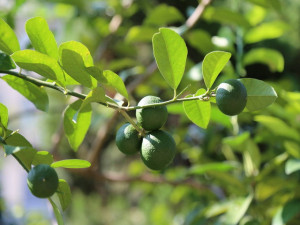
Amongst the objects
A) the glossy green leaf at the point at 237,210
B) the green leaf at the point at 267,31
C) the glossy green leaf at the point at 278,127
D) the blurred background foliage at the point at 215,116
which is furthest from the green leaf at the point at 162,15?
the glossy green leaf at the point at 237,210

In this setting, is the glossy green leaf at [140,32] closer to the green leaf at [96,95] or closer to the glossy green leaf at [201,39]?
the glossy green leaf at [201,39]

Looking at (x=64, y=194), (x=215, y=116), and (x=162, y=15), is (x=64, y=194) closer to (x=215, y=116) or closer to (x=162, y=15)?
(x=215, y=116)

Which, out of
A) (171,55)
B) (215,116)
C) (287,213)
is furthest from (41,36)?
(287,213)

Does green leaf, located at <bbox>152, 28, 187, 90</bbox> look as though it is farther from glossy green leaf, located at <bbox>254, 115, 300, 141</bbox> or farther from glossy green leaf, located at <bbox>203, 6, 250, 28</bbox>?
glossy green leaf, located at <bbox>203, 6, 250, 28</bbox>

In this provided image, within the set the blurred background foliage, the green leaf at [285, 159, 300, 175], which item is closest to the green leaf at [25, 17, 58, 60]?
the blurred background foliage

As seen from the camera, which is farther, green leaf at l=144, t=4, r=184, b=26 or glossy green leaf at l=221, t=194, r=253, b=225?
green leaf at l=144, t=4, r=184, b=26

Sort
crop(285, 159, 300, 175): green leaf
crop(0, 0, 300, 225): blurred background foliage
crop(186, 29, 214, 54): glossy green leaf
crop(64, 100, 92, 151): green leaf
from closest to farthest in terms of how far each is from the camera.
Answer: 1. crop(64, 100, 92, 151): green leaf
2. crop(285, 159, 300, 175): green leaf
3. crop(0, 0, 300, 225): blurred background foliage
4. crop(186, 29, 214, 54): glossy green leaf
